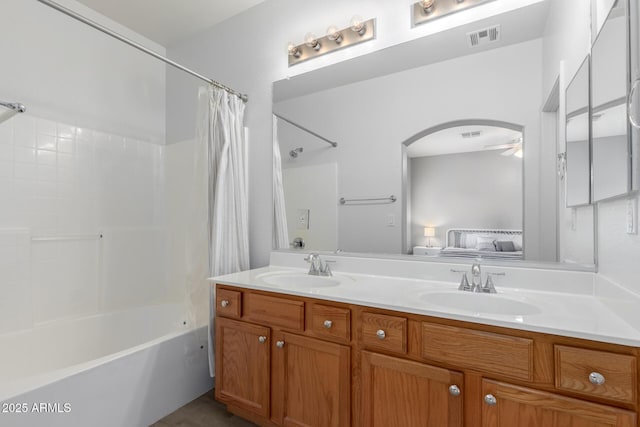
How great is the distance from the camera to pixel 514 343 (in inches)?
39.6

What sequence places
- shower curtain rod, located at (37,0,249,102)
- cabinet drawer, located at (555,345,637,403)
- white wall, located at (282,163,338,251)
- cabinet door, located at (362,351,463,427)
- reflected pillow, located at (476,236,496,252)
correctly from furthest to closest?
white wall, located at (282,163,338,251), reflected pillow, located at (476,236,496,252), shower curtain rod, located at (37,0,249,102), cabinet door, located at (362,351,463,427), cabinet drawer, located at (555,345,637,403)

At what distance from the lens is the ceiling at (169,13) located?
7.63ft

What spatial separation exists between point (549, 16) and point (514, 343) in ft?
4.88

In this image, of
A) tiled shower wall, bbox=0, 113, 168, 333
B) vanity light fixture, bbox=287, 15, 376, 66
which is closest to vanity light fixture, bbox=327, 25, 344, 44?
vanity light fixture, bbox=287, 15, 376, 66

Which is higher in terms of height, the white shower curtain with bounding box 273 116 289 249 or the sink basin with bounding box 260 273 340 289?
the white shower curtain with bounding box 273 116 289 249

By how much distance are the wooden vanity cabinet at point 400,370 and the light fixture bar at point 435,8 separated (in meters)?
1.57

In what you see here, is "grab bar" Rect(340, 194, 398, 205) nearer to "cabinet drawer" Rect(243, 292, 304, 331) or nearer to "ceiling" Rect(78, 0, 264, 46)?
"cabinet drawer" Rect(243, 292, 304, 331)

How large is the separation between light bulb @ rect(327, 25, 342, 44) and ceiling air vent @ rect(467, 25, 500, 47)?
2.51 ft

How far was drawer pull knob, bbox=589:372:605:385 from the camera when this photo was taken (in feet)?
2.89

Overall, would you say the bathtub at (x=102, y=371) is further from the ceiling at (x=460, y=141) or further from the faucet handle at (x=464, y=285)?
the ceiling at (x=460, y=141)

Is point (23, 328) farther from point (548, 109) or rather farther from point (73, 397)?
point (548, 109)

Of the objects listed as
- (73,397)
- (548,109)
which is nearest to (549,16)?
(548,109)

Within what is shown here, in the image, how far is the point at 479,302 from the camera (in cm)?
136

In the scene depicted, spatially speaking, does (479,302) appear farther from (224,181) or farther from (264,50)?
(264,50)
